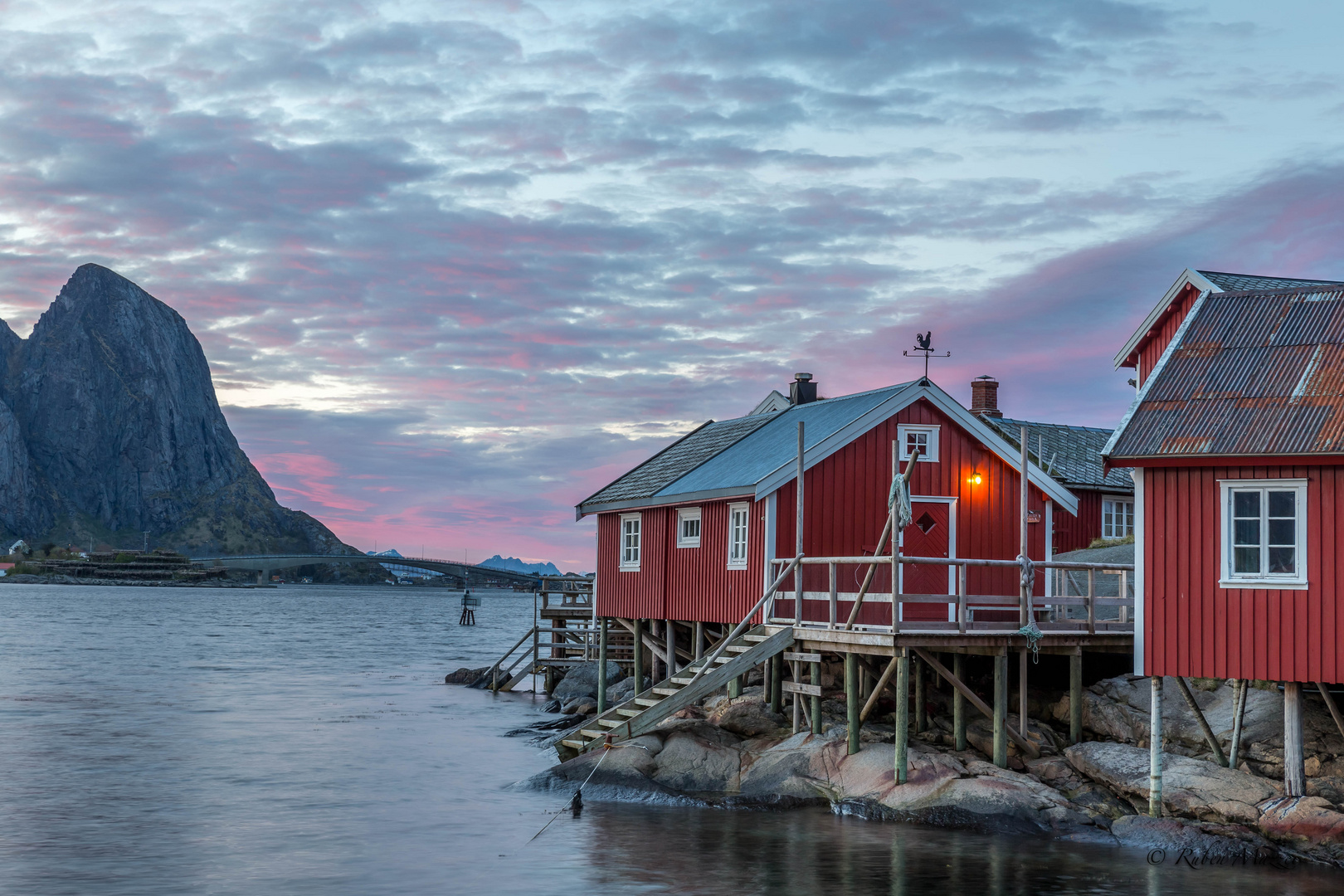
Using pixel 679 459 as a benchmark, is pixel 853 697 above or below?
below

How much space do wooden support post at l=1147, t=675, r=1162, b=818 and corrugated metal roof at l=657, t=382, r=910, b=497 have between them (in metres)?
8.16

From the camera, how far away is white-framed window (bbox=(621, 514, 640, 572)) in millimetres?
31359

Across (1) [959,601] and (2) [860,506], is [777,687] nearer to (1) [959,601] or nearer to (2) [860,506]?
(2) [860,506]

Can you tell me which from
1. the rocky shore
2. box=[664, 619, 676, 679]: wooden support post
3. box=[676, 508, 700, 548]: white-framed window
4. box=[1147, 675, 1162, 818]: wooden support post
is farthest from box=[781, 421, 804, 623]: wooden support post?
box=[664, 619, 676, 679]: wooden support post

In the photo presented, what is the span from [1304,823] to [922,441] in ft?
35.2

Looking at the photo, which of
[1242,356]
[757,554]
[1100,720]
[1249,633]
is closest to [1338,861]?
[1249,633]

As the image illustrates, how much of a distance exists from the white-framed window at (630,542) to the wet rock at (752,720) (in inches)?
302

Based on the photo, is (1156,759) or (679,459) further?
(679,459)

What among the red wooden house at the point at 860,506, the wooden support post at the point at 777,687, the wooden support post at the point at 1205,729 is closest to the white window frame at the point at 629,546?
the red wooden house at the point at 860,506

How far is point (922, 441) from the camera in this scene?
1016 inches

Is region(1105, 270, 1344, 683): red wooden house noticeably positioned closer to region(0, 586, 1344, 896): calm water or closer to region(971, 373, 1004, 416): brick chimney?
region(0, 586, 1344, 896): calm water

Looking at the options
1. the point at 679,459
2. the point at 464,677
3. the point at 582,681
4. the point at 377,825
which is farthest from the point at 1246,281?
the point at 464,677

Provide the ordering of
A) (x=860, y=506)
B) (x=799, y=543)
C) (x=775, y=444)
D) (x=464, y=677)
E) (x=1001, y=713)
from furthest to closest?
(x=464, y=677)
(x=775, y=444)
(x=860, y=506)
(x=799, y=543)
(x=1001, y=713)

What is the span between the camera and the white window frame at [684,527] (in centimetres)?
2775
